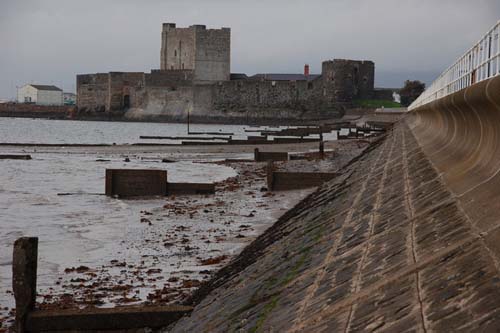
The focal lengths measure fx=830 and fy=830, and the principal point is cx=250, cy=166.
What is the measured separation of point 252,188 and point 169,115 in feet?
245

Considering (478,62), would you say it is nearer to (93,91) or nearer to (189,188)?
(189,188)

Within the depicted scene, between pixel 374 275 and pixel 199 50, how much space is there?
8673 cm

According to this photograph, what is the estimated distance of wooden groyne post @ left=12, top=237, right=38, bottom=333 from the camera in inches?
250

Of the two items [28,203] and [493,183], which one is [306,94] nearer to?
[28,203]

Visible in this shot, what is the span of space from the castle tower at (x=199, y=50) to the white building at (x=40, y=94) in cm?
8512

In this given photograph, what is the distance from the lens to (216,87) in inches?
3497

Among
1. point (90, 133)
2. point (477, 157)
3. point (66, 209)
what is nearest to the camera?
point (477, 157)

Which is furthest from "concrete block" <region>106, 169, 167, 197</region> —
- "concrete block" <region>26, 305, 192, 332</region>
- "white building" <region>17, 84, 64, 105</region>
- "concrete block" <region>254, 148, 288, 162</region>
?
"white building" <region>17, 84, 64, 105</region>

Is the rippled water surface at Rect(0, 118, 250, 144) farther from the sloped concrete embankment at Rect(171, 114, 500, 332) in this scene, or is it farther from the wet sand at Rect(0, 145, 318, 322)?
the sloped concrete embankment at Rect(171, 114, 500, 332)

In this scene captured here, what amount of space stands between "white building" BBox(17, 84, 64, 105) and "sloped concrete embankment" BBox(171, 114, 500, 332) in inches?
6780

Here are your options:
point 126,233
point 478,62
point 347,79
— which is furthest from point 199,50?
point 478,62

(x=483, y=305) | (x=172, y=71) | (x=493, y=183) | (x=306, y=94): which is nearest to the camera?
(x=483, y=305)

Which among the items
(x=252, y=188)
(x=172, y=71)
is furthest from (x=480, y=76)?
(x=172, y=71)

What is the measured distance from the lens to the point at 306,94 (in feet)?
286
